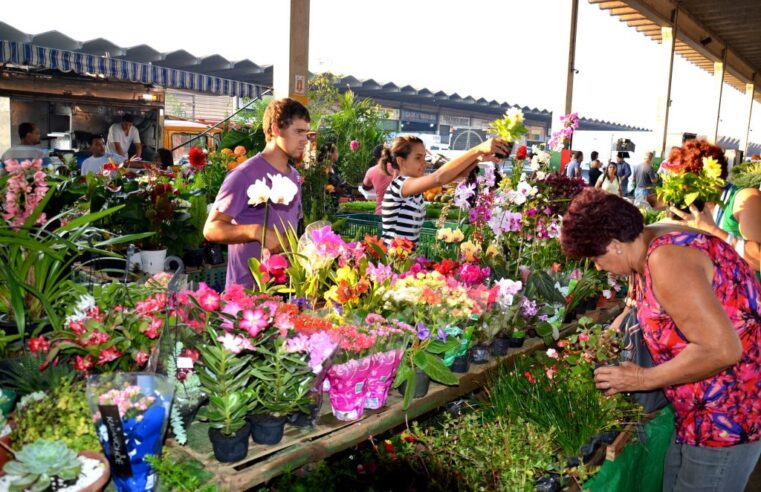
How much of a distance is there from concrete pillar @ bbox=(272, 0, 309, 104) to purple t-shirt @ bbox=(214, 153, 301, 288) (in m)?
2.65

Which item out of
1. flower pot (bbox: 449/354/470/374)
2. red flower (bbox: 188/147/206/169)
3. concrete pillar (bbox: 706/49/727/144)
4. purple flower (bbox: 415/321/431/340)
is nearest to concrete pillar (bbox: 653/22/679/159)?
concrete pillar (bbox: 706/49/727/144)

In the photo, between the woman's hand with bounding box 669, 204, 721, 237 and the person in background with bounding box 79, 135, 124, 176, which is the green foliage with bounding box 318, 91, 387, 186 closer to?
the person in background with bounding box 79, 135, 124, 176

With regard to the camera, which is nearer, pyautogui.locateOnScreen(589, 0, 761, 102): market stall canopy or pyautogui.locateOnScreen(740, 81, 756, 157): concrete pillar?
pyautogui.locateOnScreen(589, 0, 761, 102): market stall canopy

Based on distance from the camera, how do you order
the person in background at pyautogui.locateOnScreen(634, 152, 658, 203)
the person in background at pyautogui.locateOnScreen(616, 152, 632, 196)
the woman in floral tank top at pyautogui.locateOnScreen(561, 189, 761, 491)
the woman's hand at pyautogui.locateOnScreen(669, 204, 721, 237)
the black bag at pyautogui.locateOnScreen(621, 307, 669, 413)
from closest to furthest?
the woman in floral tank top at pyautogui.locateOnScreen(561, 189, 761, 491)
the black bag at pyautogui.locateOnScreen(621, 307, 669, 413)
the woman's hand at pyautogui.locateOnScreen(669, 204, 721, 237)
the person in background at pyautogui.locateOnScreen(634, 152, 658, 203)
the person in background at pyautogui.locateOnScreen(616, 152, 632, 196)

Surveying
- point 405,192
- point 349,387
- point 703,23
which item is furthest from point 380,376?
point 703,23

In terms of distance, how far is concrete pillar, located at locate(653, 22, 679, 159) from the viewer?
42.9 ft

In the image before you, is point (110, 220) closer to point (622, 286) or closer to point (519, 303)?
point (519, 303)

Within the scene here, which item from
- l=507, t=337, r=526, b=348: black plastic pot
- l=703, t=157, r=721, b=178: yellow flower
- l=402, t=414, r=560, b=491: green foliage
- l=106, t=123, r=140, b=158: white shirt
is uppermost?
l=106, t=123, r=140, b=158: white shirt

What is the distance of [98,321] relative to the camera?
1.53m

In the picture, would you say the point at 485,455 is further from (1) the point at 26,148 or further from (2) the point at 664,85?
(2) the point at 664,85

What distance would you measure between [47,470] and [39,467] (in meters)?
0.02

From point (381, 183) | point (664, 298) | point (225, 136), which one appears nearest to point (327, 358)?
point (664, 298)

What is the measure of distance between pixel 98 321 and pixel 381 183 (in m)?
3.79

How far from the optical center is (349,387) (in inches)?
64.4
